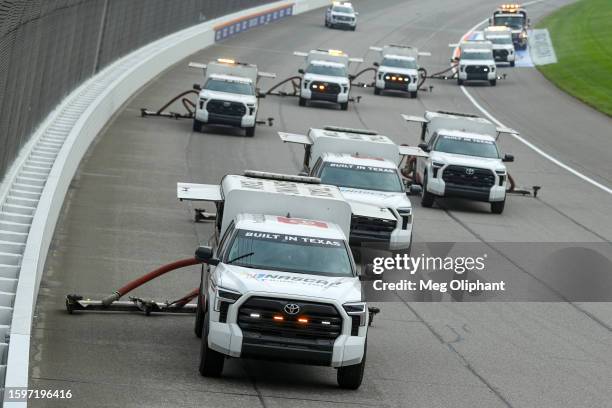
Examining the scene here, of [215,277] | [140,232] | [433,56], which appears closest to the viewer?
[215,277]

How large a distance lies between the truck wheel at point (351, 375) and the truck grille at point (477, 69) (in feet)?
163

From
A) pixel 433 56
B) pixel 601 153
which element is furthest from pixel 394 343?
pixel 433 56

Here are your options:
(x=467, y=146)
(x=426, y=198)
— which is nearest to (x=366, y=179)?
(x=426, y=198)

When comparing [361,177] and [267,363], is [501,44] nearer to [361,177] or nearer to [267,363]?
[361,177]

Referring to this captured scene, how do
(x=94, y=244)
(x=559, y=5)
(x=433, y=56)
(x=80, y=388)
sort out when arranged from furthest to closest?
(x=559, y=5), (x=433, y=56), (x=94, y=244), (x=80, y=388)

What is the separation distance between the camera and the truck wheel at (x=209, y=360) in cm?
1484

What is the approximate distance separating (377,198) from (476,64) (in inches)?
1563

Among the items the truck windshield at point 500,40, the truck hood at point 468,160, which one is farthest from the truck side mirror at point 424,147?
the truck windshield at point 500,40

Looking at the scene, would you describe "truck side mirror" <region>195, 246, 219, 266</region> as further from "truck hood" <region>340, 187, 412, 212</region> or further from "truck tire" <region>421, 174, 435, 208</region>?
"truck tire" <region>421, 174, 435, 208</region>

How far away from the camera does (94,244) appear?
75.4ft

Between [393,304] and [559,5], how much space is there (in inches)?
3718

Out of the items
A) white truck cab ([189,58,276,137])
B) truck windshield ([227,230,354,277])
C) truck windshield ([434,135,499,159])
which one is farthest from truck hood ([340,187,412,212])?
white truck cab ([189,58,276,137])

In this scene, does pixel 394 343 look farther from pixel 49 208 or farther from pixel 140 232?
pixel 140 232

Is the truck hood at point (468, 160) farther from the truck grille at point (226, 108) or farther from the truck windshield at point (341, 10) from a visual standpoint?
the truck windshield at point (341, 10)
